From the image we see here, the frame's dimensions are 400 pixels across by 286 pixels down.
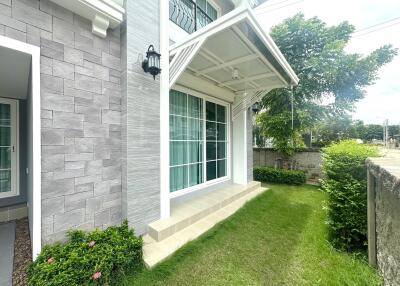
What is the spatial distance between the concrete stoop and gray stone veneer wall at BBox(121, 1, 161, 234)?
28cm

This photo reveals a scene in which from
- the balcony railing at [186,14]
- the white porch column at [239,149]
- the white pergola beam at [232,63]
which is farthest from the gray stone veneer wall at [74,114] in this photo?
the white porch column at [239,149]

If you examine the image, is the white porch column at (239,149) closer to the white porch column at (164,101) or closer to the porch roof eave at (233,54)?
the porch roof eave at (233,54)

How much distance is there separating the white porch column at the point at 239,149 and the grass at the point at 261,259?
2211mm

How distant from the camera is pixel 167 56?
3305mm

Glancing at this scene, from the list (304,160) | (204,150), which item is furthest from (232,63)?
(304,160)

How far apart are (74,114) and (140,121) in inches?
34.1

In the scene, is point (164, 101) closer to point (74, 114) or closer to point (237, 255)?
point (74, 114)

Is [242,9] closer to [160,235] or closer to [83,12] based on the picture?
[83,12]

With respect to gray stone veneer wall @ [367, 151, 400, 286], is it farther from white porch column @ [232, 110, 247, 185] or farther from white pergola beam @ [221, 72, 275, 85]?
white porch column @ [232, 110, 247, 185]

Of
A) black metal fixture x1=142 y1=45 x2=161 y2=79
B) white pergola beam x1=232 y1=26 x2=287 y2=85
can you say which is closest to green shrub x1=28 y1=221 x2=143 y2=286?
black metal fixture x1=142 y1=45 x2=161 y2=79

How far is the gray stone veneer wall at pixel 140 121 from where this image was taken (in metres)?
2.80

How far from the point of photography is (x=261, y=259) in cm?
271

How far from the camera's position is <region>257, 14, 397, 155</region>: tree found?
7.73 meters

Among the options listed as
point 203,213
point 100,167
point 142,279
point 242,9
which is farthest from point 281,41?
point 142,279
